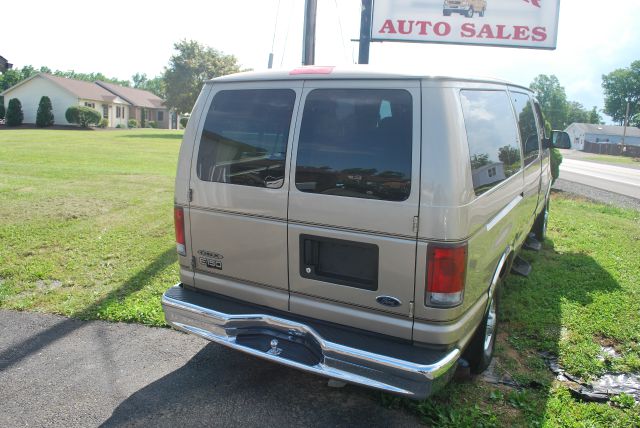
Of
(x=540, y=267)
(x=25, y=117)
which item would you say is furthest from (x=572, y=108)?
(x=540, y=267)

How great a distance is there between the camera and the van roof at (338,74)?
9.81ft

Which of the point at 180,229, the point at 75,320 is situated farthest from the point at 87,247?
the point at 180,229

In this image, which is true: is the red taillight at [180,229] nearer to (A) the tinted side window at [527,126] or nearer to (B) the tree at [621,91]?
(A) the tinted side window at [527,126]

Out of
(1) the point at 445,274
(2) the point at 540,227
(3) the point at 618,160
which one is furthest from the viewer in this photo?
(3) the point at 618,160

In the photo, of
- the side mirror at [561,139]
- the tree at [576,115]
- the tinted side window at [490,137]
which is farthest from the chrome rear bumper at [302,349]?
the tree at [576,115]

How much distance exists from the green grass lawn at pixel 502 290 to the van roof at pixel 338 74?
7.05 ft

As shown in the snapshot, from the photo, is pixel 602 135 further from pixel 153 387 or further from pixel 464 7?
pixel 153 387

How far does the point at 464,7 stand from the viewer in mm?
10805

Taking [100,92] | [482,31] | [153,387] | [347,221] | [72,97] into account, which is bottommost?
[153,387]

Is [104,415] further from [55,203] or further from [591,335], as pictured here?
[55,203]

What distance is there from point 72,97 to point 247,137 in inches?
2150

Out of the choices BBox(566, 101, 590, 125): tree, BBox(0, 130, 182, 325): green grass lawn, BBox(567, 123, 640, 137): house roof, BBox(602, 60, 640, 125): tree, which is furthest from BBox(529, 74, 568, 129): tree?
BBox(0, 130, 182, 325): green grass lawn

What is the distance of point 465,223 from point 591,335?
8.00 feet

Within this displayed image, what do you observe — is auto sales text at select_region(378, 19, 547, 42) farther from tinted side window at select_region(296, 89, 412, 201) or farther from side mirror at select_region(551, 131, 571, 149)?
tinted side window at select_region(296, 89, 412, 201)
